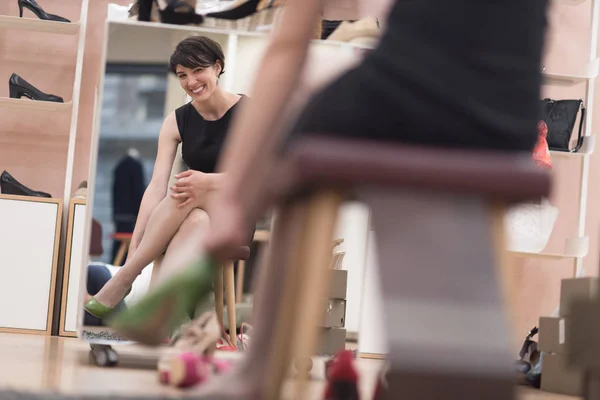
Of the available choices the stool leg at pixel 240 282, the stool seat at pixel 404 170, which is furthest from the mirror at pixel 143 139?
Answer: the stool seat at pixel 404 170

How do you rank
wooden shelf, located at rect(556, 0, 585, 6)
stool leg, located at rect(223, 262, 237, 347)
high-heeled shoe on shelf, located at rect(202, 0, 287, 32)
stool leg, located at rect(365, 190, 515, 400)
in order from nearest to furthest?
stool leg, located at rect(365, 190, 515, 400) < stool leg, located at rect(223, 262, 237, 347) < high-heeled shoe on shelf, located at rect(202, 0, 287, 32) < wooden shelf, located at rect(556, 0, 585, 6)

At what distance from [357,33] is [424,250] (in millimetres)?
2448

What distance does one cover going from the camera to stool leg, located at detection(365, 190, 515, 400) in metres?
0.84

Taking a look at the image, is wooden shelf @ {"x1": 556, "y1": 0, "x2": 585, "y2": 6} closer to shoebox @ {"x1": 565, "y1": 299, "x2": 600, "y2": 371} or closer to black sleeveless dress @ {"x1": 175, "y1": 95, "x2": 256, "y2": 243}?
black sleeveless dress @ {"x1": 175, "y1": 95, "x2": 256, "y2": 243}

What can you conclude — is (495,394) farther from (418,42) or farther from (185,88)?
(185,88)

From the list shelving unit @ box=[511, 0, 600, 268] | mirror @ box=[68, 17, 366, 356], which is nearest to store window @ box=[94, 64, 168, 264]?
mirror @ box=[68, 17, 366, 356]

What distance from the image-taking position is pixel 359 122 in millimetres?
954

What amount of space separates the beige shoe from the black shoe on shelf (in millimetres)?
1349

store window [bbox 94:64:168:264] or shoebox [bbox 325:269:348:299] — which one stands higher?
store window [bbox 94:64:168:264]

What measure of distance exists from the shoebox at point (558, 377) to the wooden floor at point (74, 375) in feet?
0.20

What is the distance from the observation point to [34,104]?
3.76 metres

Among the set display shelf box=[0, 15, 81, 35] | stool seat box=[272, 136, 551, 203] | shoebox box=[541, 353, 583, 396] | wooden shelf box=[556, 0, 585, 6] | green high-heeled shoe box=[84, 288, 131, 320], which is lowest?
shoebox box=[541, 353, 583, 396]

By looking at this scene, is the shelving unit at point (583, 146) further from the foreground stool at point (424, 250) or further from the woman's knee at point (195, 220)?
the foreground stool at point (424, 250)

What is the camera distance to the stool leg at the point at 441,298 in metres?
0.84
